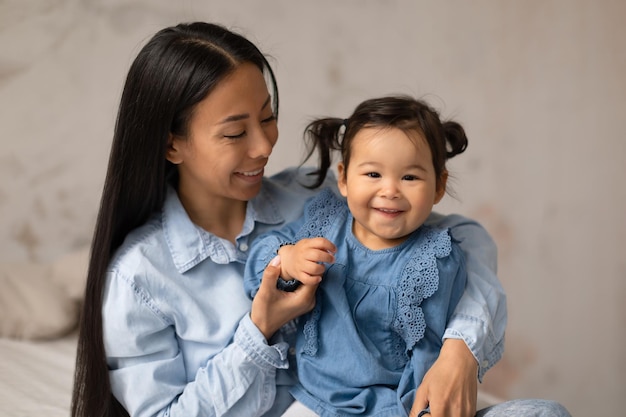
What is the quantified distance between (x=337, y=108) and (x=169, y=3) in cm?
78

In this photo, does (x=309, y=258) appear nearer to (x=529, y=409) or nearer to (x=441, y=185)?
(x=441, y=185)

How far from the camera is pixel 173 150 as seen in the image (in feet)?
5.87

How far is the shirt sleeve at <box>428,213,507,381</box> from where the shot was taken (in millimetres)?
1633

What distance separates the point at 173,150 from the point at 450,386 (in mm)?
776

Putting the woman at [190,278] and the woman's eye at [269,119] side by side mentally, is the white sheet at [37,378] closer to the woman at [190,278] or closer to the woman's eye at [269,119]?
the woman at [190,278]

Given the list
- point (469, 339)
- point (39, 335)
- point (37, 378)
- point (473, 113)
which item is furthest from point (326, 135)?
point (473, 113)

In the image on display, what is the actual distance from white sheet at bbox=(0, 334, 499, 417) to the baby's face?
660 mm

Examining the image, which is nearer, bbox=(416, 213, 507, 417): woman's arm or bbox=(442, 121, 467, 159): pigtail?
bbox=(416, 213, 507, 417): woman's arm

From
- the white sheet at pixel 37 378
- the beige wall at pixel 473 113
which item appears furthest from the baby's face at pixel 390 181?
the beige wall at pixel 473 113

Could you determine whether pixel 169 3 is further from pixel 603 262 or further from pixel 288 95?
pixel 603 262

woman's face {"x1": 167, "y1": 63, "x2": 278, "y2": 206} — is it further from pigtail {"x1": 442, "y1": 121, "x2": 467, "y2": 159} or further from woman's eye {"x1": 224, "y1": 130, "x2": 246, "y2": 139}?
pigtail {"x1": 442, "y1": 121, "x2": 467, "y2": 159}

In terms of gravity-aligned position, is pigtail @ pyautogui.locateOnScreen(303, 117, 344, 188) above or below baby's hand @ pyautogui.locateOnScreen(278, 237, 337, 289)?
above

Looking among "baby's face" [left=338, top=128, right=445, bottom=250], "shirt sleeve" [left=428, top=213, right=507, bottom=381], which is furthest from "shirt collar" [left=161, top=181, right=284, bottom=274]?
"shirt sleeve" [left=428, top=213, right=507, bottom=381]

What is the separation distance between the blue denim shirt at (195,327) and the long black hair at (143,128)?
0.03m
